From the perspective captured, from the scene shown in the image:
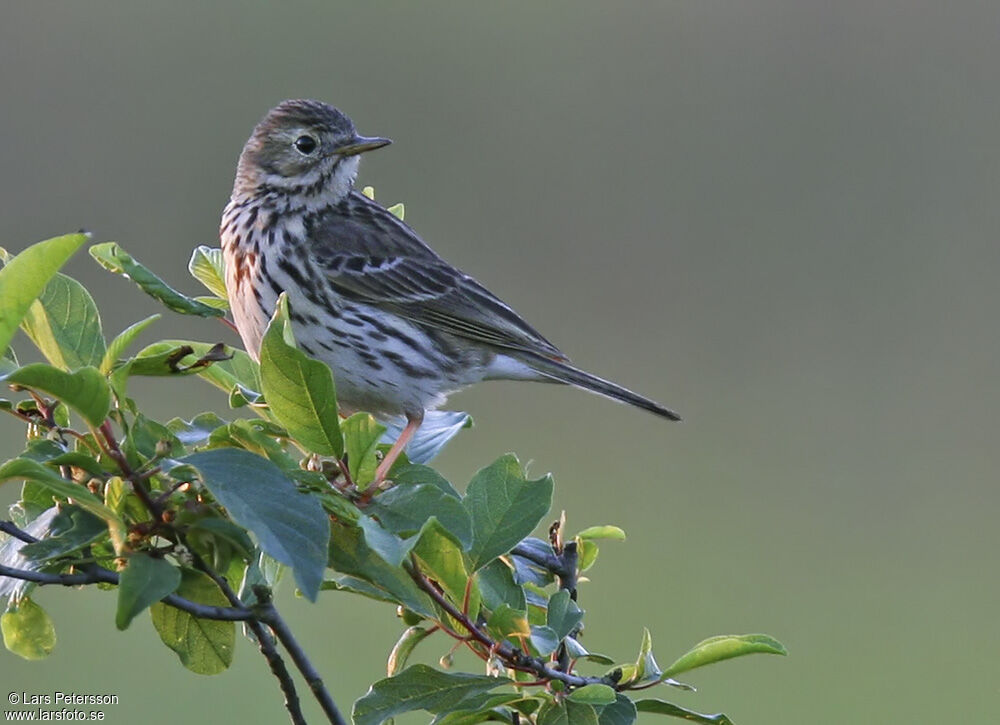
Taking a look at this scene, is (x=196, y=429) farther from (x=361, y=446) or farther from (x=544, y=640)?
(x=544, y=640)

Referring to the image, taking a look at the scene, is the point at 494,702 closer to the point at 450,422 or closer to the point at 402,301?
the point at 450,422

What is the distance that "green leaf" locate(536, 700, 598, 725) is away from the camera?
2.78m

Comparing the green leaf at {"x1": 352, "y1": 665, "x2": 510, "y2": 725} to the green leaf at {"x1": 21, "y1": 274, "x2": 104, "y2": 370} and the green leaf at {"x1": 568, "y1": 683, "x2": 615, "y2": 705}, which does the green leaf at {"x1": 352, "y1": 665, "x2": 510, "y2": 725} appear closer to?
the green leaf at {"x1": 568, "y1": 683, "x2": 615, "y2": 705}

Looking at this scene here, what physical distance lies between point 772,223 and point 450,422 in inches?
548

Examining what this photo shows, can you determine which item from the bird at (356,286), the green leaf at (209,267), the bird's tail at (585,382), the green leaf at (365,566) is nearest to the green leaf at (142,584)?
the green leaf at (365,566)

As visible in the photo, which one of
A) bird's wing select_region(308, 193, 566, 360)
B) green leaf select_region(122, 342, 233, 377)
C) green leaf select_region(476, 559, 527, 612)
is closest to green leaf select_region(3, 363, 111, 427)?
green leaf select_region(122, 342, 233, 377)

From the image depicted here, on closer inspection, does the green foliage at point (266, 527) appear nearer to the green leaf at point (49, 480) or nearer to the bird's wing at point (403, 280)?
the green leaf at point (49, 480)

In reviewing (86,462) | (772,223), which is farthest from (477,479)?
(772,223)

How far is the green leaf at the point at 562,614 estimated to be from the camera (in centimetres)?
291

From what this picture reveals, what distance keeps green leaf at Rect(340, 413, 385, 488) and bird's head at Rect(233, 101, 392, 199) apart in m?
2.88

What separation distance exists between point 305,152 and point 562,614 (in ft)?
10.5

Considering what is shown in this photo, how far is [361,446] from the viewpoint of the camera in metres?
2.96

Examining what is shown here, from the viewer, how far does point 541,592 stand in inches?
127

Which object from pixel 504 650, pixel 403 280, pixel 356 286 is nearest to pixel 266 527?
pixel 504 650
